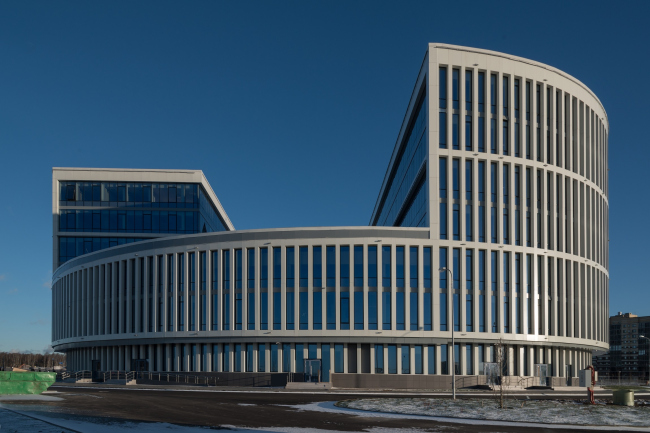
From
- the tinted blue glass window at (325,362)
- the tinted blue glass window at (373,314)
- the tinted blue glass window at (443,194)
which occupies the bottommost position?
the tinted blue glass window at (325,362)

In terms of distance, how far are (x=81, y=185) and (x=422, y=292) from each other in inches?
2426

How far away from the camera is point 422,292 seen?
5903cm

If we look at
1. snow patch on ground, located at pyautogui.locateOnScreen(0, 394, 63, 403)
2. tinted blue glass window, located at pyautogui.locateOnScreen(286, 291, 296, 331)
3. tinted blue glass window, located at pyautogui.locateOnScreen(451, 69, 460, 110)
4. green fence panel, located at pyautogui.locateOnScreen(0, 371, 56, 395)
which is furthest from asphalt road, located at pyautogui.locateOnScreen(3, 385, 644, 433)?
tinted blue glass window, located at pyautogui.locateOnScreen(451, 69, 460, 110)

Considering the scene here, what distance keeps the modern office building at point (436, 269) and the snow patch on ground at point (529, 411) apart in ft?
70.3

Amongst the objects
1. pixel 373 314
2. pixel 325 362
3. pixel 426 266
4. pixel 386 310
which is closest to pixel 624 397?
pixel 426 266

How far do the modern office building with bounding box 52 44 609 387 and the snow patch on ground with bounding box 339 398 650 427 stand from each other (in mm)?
21432

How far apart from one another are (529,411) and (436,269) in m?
29.7

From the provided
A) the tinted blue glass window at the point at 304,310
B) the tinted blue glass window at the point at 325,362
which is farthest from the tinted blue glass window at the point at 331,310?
the tinted blue glass window at the point at 325,362

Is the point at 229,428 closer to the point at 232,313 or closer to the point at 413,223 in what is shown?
the point at 232,313

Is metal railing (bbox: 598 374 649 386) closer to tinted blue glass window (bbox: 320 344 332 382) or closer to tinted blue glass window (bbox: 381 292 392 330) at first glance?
tinted blue glass window (bbox: 381 292 392 330)

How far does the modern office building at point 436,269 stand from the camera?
59.2 m

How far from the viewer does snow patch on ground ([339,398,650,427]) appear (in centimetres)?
2650

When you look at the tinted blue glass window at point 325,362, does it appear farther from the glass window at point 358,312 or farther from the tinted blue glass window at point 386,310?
the tinted blue glass window at point 386,310

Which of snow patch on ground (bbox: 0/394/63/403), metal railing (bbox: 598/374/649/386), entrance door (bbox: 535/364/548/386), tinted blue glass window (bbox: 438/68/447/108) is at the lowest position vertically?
metal railing (bbox: 598/374/649/386)
